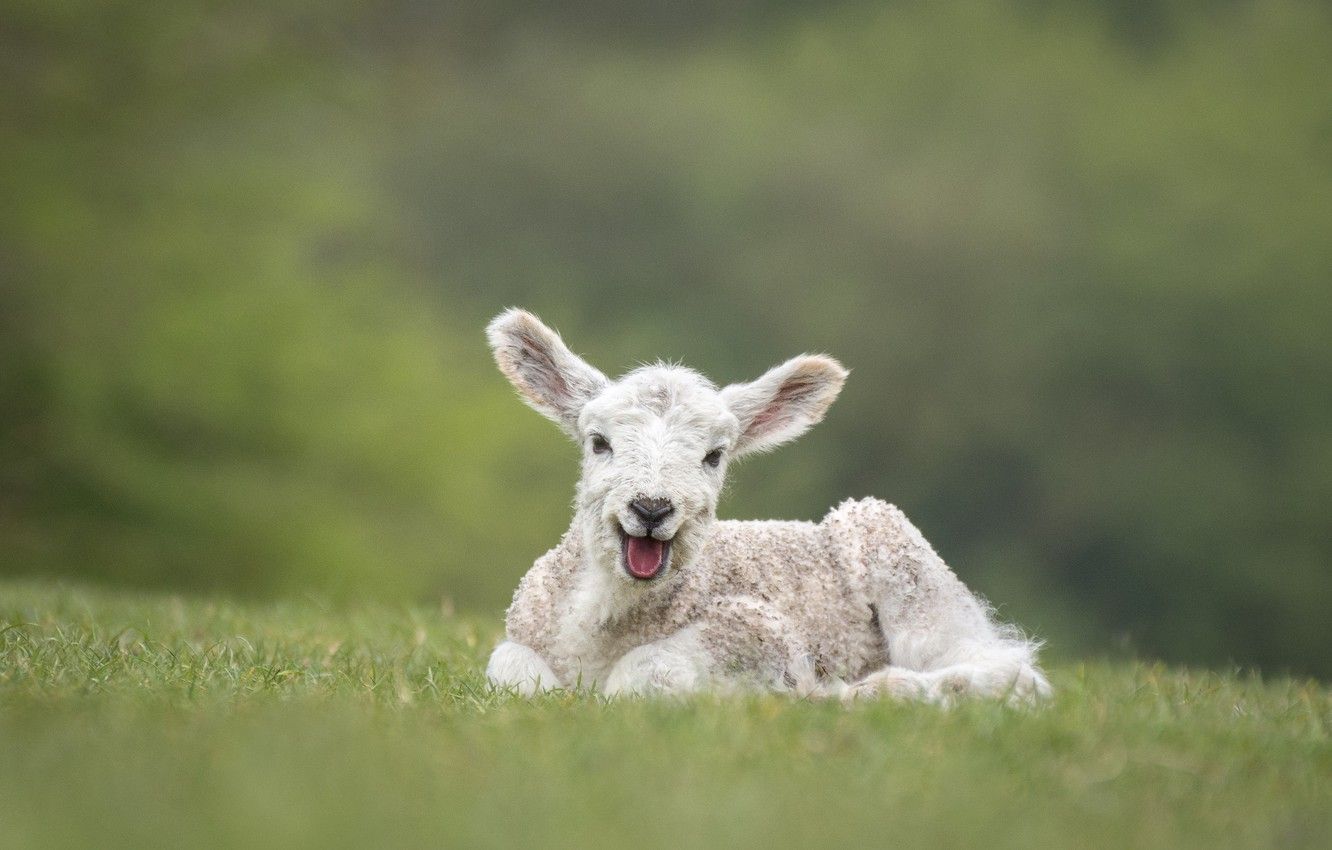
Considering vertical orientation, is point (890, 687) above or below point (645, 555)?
below

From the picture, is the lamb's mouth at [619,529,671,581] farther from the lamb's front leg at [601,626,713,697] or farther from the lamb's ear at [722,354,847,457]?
the lamb's ear at [722,354,847,457]

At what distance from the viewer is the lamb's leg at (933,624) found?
263 inches

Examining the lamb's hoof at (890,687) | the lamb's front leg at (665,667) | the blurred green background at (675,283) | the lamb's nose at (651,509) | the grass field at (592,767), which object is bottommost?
the grass field at (592,767)

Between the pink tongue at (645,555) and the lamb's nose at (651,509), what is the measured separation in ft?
0.42

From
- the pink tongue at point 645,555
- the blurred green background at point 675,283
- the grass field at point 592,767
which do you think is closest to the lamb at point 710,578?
the pink tongue at point 645,555

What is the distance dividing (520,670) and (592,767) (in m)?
1.87

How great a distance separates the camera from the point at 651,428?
21.4ft

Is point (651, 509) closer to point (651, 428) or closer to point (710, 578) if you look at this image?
point (651, 428)

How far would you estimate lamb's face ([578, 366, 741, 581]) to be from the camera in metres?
6.25

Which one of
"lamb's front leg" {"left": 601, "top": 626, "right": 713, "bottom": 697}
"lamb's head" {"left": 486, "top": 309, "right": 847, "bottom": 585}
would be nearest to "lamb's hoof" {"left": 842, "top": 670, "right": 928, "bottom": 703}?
"lamb's front leg" {"left": 601, "top": 626, "right": 713, "bottom": 697}

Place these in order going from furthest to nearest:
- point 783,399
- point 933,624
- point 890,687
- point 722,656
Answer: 1. point 783,399
2. point 933,624
3. point 722,656
4. point 890,687

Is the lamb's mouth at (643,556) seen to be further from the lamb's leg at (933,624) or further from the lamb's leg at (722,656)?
the lamb's leg at (933,624)

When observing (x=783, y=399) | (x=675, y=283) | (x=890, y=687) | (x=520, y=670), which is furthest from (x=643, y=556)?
(x=675, y=283)

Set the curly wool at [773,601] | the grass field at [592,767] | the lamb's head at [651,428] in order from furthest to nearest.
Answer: the curly wool at [773,601] < the lamb's head at [651,428] < the grass field at [592,767]
